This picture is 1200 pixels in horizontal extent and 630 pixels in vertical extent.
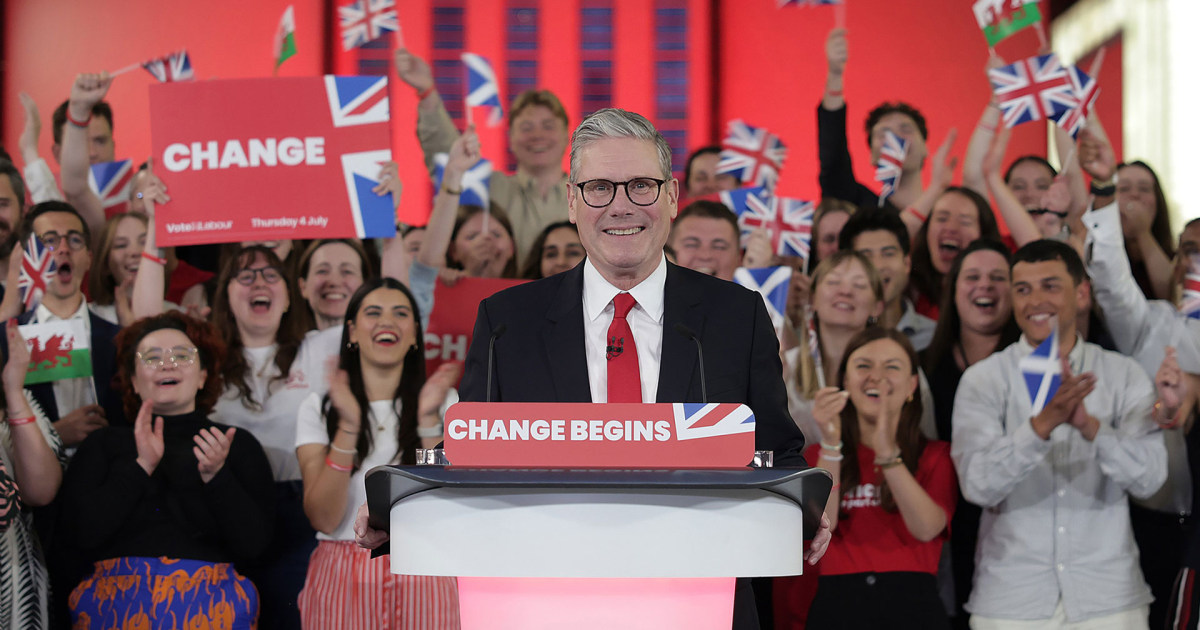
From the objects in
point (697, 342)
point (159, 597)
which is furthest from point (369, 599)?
point (697, 342)

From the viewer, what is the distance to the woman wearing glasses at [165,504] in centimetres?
304

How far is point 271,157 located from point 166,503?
1.23 m

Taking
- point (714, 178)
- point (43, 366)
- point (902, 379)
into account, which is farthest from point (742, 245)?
point (43, 366)

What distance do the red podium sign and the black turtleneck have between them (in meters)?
2.07

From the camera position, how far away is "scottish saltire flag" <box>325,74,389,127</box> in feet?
12.5

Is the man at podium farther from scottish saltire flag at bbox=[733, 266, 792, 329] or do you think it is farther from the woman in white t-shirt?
scottish saltire flag at bbox=[733, 266, 792, 329]

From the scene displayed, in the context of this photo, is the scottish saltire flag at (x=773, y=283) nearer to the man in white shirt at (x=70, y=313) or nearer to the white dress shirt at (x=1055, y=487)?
the white dress shirt at (x=1055, y=487)

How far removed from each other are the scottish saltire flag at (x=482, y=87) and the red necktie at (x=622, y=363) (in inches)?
109

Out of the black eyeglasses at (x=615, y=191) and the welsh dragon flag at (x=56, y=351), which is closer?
the black eyeglasses at (x=615, y=191)

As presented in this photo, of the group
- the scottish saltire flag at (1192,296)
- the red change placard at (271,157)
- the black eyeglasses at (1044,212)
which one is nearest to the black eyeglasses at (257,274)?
the red change placard at (271,157)

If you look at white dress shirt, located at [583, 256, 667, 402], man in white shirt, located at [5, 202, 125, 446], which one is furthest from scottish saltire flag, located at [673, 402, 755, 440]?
man in white shirt, located at [5, 202, 125, 446]

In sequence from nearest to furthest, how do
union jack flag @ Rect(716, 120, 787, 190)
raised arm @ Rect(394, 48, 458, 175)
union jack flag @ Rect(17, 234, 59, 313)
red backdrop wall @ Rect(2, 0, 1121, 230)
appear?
union jack flag @ Rect(17, 234, 59, 313), raised arm @ Rect(394, 48, 458, 175), union jack flag @ Rect(716, 120, 787, 190), red backdrop wall @ Rect(2, 0, 1121, 230)

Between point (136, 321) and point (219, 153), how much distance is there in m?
0.69

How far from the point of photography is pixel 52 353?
11.3 ft
